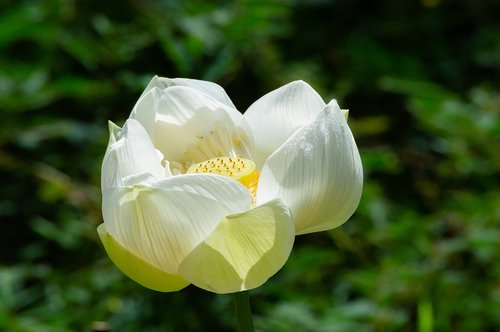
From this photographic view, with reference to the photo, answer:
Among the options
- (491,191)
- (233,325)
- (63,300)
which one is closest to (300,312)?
(233,325)

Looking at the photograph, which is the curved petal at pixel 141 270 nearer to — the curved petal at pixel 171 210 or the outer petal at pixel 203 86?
the curved petal at pixel 171 210

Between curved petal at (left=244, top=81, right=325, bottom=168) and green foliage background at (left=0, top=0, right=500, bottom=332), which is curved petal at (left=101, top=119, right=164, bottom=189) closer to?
curved petal at (left=244, top=81, right=325, bottom=168)

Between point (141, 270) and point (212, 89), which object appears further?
point (212, 89)

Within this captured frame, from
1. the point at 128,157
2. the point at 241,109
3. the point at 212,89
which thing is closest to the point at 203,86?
the point at 212,89

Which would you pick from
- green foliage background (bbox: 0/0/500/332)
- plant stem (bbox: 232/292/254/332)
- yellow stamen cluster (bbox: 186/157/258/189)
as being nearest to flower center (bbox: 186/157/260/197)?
yellow stamen cluster (bbox: 186/157/258/189)

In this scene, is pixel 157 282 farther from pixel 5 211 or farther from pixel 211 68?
pixel 5 211

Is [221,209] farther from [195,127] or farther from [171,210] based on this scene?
[195,127]
